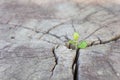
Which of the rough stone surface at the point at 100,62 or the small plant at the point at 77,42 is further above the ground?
the small plant at the point at 77,42

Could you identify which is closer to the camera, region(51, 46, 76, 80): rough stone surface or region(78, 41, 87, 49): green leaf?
region(51, 46, 76, 80): rough stone surface

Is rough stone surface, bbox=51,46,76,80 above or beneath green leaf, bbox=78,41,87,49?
beneath

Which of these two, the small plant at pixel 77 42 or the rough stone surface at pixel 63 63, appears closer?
the rough stone surface at pixel 63 63

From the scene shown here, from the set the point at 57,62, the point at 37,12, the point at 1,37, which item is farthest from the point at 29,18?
the point at 57,62

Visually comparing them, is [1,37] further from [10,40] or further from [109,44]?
[109,44]

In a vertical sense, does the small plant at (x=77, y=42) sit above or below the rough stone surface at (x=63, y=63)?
above

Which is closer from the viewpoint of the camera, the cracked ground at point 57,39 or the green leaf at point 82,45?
the cracked ground at point 57,39

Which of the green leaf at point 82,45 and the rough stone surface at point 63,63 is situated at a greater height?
the green leaf at point 82,45

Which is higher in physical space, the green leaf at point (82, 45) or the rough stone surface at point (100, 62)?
the green leaf at point (82, 45)

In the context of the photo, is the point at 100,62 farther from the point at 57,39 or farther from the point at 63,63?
the point at 57,39
